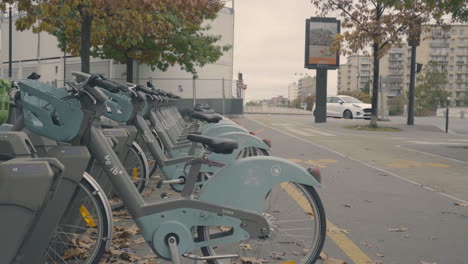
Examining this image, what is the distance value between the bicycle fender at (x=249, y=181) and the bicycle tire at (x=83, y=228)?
63 cm

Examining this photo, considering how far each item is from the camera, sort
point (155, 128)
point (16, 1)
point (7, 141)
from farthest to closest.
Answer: point (16, 1) < point (155, 128) < point (7, 141)

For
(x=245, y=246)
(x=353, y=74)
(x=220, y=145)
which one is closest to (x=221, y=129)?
(x=245, y=246)

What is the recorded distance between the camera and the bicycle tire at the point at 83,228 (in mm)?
→ 3338

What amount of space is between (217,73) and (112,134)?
1707 inches

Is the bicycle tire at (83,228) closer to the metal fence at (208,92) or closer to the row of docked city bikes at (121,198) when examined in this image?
the row of docked city bikes at (121,198)

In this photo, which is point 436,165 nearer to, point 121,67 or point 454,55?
point 121,67

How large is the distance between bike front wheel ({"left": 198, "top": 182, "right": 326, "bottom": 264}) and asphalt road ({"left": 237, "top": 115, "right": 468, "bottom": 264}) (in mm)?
672

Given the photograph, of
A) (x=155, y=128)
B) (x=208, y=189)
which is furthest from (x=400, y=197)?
(x=208, y=189)

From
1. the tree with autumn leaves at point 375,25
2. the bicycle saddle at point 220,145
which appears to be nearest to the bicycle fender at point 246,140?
the bicycle saddle at point 220,145

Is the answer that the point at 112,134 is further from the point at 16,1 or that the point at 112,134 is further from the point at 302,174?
the point at 16,1

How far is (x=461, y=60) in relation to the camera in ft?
435

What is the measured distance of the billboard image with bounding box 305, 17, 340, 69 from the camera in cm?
3192

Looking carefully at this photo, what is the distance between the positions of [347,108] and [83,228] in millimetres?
33447

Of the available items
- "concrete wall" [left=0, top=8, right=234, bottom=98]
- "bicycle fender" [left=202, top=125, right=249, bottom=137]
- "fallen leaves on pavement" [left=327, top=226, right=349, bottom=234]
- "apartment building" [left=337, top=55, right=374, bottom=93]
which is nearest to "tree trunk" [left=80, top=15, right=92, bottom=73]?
"bicycle fender" [left=202, top=125, right=249, bottom=137]
